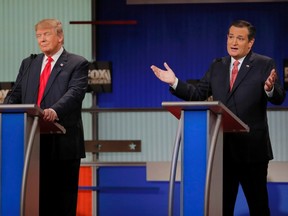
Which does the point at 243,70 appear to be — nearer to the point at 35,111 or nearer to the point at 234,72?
the point at 234,72

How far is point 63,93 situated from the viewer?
14.8 ft

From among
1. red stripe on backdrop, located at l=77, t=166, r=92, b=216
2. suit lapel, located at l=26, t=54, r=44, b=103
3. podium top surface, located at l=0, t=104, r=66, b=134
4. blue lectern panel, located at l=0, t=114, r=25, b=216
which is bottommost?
red stripe on backdrop, located at l=77, t=166, r=92, b=216

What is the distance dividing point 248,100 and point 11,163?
1513 mm

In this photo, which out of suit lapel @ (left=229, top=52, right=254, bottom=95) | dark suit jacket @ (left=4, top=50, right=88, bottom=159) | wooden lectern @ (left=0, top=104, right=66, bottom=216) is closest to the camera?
wooden lectern @ (left=0, top=104, right=66, bottom=216)

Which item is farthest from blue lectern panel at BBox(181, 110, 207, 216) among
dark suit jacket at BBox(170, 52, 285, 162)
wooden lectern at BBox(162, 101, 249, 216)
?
dark suit jacket at BBox(170, 52, 285, 162)

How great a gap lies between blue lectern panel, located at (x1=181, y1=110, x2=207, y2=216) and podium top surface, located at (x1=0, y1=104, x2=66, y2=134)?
756 millimetres

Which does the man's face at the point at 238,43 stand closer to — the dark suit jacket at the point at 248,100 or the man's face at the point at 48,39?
the dark suit jacket at the point at 248,100

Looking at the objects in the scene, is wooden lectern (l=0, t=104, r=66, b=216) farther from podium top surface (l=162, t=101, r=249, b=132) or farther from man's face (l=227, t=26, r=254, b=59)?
man's face (l=227, t=26, r=254, b=59)

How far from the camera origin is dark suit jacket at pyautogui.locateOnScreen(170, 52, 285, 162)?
14.7 feet

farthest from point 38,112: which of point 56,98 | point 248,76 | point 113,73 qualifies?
point 113,73

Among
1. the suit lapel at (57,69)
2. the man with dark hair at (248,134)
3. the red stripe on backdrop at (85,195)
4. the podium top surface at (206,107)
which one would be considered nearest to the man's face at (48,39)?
the suit lapel at (57,69)

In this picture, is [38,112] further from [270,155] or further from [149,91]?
[149,91]

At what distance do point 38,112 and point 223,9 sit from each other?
10.6 ft

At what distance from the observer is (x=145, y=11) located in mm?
6777
